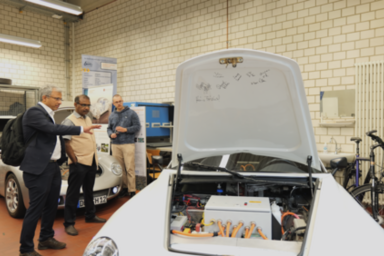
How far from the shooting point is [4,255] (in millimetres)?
3047

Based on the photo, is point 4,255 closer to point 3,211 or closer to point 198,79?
point 3,211

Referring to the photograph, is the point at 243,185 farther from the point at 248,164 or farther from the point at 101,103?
the point at 101,103

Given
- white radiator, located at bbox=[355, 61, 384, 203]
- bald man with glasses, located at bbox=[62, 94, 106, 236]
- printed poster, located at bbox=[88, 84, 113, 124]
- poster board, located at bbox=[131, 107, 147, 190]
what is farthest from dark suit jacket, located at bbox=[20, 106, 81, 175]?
white radiator, located at bbox=[355, 61, 384, 203]

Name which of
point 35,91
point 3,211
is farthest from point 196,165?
point 35,91

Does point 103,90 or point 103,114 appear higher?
point 103,90

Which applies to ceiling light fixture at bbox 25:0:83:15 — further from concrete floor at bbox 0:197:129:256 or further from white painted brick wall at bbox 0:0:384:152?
concrete floor at bbox 0:197:129:256

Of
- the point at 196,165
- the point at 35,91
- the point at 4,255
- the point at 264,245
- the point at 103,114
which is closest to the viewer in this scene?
the point at 264,245

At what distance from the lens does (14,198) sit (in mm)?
4223

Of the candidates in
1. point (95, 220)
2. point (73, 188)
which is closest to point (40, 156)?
point (73, 188)

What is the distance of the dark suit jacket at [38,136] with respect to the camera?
108 inches

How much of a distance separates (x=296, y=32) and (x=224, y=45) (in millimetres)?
1518

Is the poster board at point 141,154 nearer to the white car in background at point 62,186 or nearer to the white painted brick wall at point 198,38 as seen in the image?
the white car in background at point 62,186

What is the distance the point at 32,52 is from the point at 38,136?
7.58 metres

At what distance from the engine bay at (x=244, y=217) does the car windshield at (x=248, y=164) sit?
10 cm
